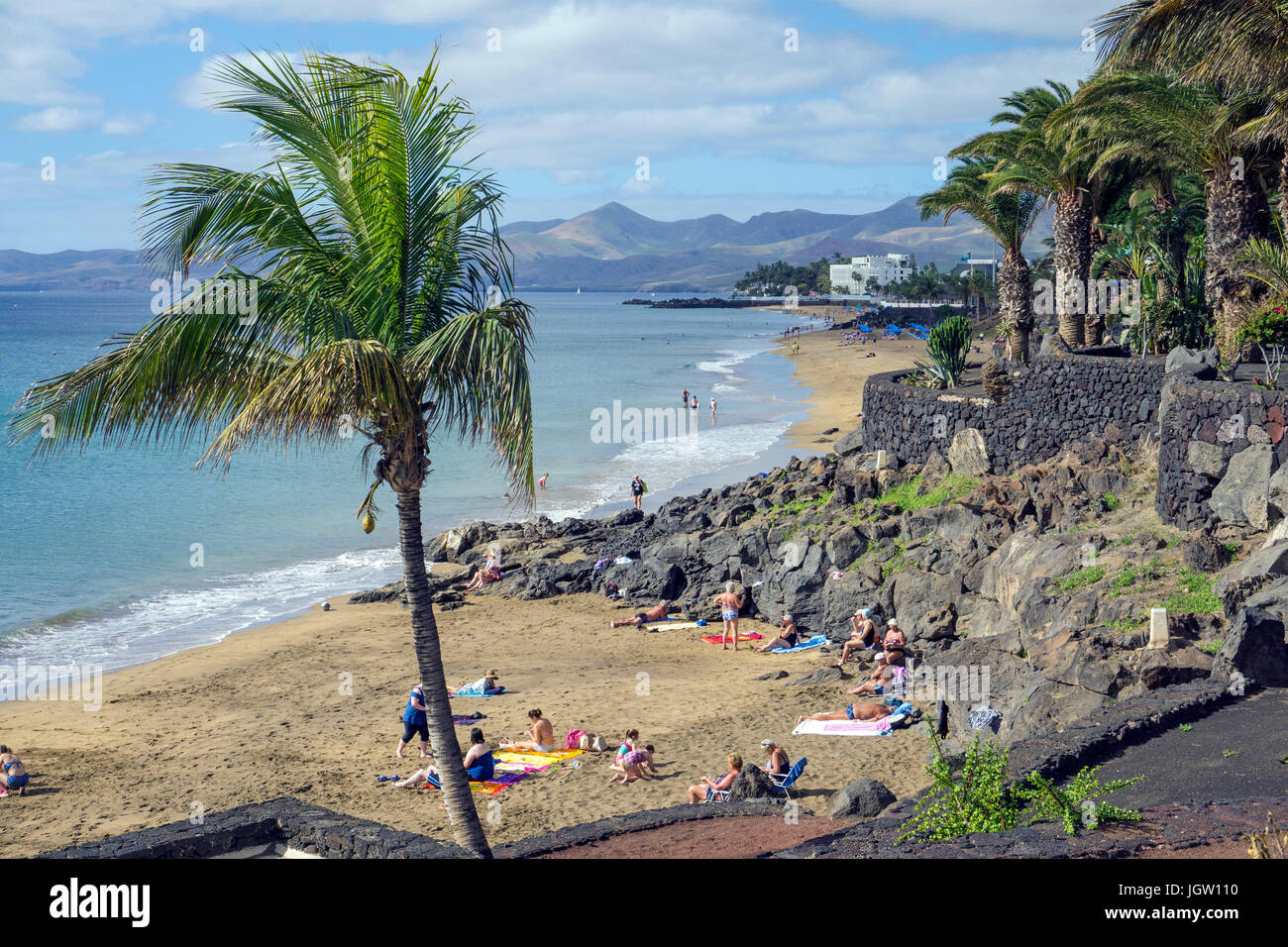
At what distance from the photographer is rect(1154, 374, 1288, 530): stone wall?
44.8 feet

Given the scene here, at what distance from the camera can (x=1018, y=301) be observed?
24562mm

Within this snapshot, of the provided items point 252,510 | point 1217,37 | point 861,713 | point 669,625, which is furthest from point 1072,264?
point 252,510

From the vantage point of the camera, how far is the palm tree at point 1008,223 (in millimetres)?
24562

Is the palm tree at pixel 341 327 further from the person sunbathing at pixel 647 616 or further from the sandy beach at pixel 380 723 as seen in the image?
the person sunbathing at pixel 647 616

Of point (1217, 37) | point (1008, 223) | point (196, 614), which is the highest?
point (1217, 37)

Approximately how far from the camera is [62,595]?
25016 millimetres

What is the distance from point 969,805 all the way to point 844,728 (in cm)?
606

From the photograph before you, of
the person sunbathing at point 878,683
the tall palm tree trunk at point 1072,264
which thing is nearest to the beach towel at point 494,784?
the person sunbathing at point 878,683

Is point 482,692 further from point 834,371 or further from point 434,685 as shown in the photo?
point 834,371

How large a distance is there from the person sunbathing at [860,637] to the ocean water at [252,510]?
5.93 metres

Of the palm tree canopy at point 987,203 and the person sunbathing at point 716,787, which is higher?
the palm tree canopy at point 987,203

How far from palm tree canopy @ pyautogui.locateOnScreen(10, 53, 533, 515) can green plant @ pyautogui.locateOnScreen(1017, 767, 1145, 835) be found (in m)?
4.38
